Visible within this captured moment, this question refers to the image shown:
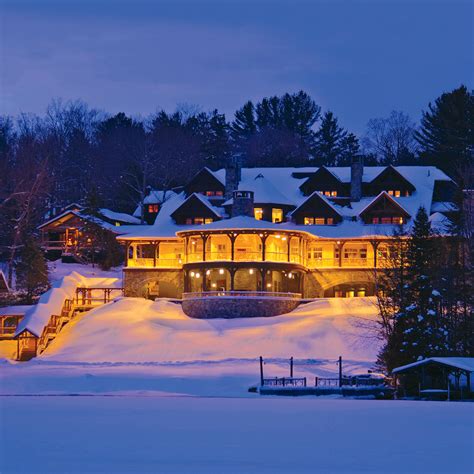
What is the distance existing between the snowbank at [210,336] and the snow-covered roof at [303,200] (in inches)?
279

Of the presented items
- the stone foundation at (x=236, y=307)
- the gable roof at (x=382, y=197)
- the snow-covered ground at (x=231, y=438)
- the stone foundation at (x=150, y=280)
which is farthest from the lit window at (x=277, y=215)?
the snow-covered ground at (x=231, y=438)

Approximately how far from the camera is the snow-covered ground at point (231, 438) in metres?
19.8

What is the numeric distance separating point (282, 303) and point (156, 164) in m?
32.3

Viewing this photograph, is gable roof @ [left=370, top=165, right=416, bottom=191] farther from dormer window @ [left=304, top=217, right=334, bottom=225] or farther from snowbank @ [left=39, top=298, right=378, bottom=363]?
snowbank @ [left=39, top=298, right=378, bottom=363]

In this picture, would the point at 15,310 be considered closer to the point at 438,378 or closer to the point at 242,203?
the point at 242,203

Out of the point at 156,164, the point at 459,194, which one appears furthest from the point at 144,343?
the point at 156,164

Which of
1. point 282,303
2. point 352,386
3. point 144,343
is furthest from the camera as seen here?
point 282,303

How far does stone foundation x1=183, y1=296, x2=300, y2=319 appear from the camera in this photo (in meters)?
58.2

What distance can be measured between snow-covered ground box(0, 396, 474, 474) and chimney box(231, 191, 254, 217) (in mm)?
31679

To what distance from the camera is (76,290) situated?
60500 mm

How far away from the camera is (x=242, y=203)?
2532 inches

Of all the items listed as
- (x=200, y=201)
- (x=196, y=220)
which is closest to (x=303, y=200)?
(x=200, y=201)

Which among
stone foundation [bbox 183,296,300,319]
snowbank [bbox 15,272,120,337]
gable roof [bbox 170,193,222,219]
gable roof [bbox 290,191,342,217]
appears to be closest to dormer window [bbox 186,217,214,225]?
gable roof [bbox 170,193,222,219]

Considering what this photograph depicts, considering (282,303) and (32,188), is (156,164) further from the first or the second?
(282,303)
